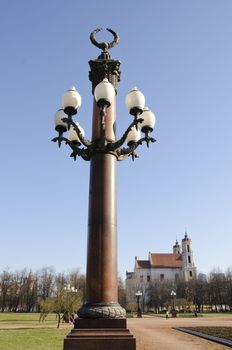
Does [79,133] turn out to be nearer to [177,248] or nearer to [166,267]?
[166,267]

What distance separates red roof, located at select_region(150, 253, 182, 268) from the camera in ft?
352

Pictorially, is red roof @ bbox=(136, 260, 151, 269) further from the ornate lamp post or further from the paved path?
the ornate lamp post

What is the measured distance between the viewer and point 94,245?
5711mm

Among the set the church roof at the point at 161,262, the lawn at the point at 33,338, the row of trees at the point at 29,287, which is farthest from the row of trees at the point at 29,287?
the lawn at the point at 33,338

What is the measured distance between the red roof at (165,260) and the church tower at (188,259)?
2.35 m

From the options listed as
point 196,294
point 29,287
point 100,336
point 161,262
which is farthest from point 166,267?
point 100,336

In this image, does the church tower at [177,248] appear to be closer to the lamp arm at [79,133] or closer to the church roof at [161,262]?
the church roof at [161,262]

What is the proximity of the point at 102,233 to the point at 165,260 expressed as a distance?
10776 cm

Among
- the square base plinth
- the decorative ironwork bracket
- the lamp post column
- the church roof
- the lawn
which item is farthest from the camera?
the church roof

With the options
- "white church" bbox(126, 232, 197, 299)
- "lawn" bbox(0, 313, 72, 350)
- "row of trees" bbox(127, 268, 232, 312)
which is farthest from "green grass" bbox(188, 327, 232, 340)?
"white church" bbox(126, 232, 197, 299)

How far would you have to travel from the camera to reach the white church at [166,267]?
105m

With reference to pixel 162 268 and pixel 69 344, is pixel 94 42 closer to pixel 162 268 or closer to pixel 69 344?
pixel 69 344

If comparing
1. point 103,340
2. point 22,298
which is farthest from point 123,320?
point 22,298

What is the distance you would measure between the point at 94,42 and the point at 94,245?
4476mm
